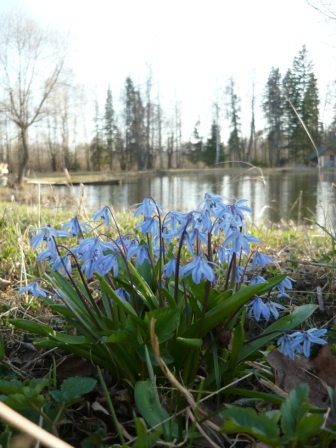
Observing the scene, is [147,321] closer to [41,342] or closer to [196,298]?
[196,298]

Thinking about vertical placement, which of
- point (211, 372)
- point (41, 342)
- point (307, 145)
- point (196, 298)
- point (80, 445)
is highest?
point (307, 145)

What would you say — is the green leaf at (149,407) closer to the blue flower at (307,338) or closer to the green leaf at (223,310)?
the green leaf at (223,310)

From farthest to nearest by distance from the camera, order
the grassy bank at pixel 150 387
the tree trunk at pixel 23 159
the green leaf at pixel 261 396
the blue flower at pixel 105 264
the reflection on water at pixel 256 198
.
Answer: the tree trunk at pixel 23 159
the reflection on water at pixel 256 198
the blue flower at pixel 105 264
the green leaf at pixel 261 396
the grassy bank at pixel 150 387

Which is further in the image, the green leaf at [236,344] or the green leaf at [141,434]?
the green leaf at [236,344]

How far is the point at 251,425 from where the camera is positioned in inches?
34.0

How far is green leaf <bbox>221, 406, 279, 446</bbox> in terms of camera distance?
2.68 ft

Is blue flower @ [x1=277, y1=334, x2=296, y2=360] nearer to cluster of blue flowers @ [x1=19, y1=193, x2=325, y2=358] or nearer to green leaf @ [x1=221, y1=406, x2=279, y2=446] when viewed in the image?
cluster of blue flowers @ [x1=19, y1=193, x2=325, y2=358]

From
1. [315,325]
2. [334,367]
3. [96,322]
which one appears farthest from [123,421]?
[315,325]

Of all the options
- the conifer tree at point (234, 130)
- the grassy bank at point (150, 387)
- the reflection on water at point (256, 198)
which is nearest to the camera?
the grassy bank at point (150, 387)

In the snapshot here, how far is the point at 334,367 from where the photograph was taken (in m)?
1.29

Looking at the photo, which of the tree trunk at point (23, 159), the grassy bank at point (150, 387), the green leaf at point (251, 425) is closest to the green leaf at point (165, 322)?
the grassy bank at point (150, 387)

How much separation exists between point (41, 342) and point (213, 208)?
674mm

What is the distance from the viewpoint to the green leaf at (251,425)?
0.82 metres

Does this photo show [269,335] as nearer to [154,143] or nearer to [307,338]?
[307,338]
